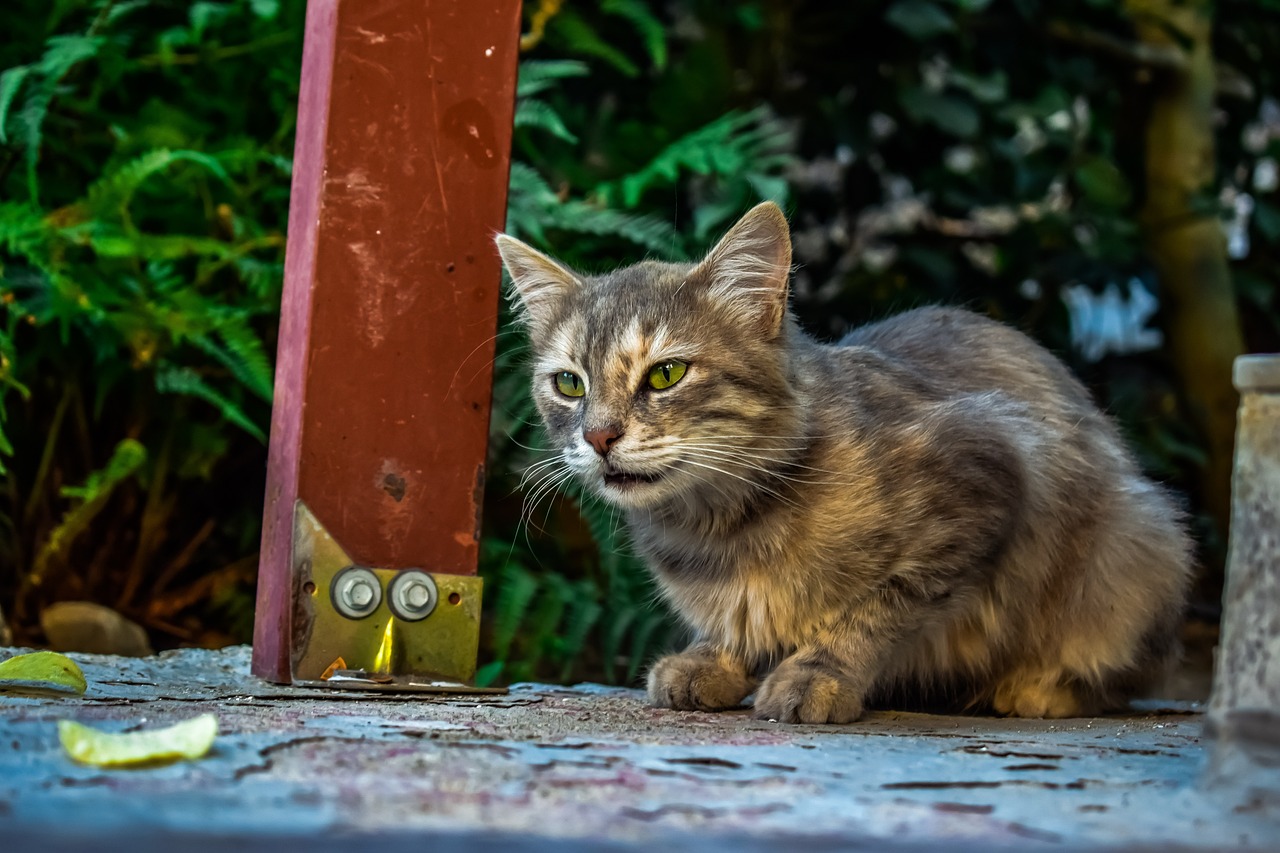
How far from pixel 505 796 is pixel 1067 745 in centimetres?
98

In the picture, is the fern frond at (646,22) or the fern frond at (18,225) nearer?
the fern frond at (18,225)

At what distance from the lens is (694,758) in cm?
158

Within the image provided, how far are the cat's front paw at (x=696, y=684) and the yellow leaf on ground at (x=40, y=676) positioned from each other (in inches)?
38.9

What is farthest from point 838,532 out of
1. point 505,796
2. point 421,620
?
point 505,796


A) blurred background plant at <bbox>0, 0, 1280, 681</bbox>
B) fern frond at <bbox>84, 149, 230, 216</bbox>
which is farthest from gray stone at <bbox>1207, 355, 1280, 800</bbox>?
fern frond at <bbox>84, 149, 230, 216</bbox>

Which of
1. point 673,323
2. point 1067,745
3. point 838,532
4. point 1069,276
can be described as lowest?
point 1067,745

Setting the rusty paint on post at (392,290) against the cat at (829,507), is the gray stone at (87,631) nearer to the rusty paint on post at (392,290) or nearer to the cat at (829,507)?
the rusty paint on post at (392,290)

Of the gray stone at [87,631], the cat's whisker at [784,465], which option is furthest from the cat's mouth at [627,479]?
the gray stone at [87,631]

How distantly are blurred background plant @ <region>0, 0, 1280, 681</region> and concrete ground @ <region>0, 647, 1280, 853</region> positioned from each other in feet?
3.19

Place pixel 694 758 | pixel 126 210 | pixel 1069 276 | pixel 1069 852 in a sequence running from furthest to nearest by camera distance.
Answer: pixel 1069 276 → pixel 126 210 → pixel 694 758 → pixel 1069 852

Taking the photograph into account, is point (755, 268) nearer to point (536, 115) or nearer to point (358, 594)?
point (358, 594)

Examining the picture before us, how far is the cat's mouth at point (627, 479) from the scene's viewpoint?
234 centimetres

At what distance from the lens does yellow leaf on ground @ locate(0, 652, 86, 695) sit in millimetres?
1994

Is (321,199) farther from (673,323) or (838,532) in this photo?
(838,532)
